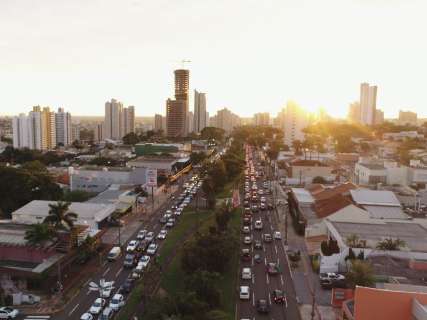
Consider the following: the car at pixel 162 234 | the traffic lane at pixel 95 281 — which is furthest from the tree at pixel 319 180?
the traffic lane at pixel 95 281

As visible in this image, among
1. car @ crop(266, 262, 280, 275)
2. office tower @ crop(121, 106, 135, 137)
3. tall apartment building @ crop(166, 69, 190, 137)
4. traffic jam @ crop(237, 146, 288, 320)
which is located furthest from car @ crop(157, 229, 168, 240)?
office tower @ crop(121, 106, 135, 137)

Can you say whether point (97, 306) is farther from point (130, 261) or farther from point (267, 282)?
point (267, 282)

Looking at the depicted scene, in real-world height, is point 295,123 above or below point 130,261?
above

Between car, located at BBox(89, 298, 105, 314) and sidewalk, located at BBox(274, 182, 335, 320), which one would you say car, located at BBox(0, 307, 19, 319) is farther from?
sidewalk, located at BBox(274, 182, 335, 320)

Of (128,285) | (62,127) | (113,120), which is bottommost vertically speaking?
(128,285)

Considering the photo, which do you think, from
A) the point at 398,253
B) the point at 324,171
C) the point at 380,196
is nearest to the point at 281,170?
the point at 324,171

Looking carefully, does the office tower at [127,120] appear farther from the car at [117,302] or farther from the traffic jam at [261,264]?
the car at [117,302]

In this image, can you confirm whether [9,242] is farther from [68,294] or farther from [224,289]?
[224,289]

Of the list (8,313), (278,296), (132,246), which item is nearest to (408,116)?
(132,246)
